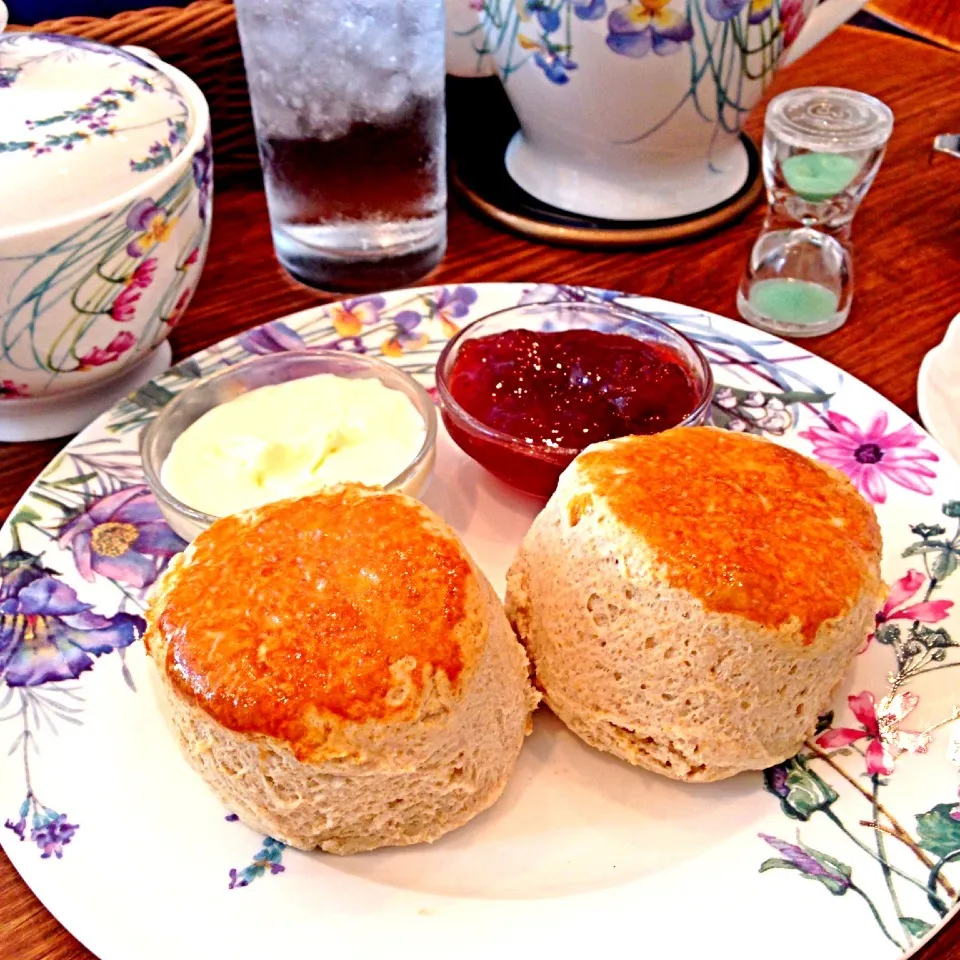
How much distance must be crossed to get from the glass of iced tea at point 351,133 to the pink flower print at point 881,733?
46.8 inches

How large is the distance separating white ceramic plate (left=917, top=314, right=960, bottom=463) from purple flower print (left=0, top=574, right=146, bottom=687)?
1.19 m

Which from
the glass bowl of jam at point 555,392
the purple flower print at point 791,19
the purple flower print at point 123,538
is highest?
the purple flower print at point 791,19

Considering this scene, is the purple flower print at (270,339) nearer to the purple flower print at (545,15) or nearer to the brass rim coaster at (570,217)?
the brass rim coaster at (570,217)

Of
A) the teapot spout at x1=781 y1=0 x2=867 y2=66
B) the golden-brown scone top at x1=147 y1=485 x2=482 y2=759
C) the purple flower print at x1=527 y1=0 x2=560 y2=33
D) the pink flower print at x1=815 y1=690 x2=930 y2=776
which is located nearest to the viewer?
the golden-brown scone top at x1=147 y1=485 x2=482 y2=759

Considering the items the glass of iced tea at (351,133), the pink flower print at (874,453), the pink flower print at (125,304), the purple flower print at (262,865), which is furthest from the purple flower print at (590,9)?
the purple flower print at (262,865)

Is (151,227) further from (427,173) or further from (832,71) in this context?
(832,71)

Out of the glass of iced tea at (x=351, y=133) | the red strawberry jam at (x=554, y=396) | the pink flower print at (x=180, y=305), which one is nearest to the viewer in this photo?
the red strawberry jam at (x=554, y=396)

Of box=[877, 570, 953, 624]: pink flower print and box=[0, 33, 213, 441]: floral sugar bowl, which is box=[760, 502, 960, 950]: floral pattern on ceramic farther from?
box=[0, 33, 213, 441]: floral sugar bowl

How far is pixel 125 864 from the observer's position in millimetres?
1040

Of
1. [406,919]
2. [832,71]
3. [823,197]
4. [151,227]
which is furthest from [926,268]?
[406,919]

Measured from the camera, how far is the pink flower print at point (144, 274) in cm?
147

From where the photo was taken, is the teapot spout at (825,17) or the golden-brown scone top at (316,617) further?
the teapot spout at (825,17)

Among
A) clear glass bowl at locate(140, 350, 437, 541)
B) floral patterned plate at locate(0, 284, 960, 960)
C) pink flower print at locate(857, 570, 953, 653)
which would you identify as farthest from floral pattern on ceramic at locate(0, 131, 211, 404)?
pink flower print at locate(857, 570, 953, 653)

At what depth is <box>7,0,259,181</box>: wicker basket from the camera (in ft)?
6.18
